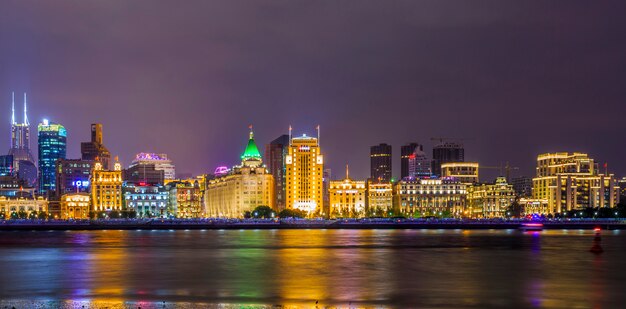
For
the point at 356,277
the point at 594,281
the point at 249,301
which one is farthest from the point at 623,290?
the point at 249,301

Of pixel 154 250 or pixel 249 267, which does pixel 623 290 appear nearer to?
pixel 249 267

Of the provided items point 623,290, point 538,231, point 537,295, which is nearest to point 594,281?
point 623,290

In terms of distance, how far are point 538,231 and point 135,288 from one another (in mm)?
136936

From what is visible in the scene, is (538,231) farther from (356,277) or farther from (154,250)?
(356,277)

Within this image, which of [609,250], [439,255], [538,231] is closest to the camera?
[439,255]

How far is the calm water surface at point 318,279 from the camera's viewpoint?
46750mm

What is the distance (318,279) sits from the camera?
58.2m

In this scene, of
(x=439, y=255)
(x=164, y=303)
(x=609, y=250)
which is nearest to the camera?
(x=164, y=303)

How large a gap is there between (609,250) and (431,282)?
46.8 meters

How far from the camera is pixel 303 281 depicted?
57.2 metres

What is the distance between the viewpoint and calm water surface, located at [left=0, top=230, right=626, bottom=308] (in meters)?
46.8

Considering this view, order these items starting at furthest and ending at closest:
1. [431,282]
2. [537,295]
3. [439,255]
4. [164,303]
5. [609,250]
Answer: [609,250] < [439,255] < [431,282] < [537,295] < [164,303]

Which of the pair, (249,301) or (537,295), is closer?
(249,301)

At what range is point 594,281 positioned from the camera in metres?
58.5
